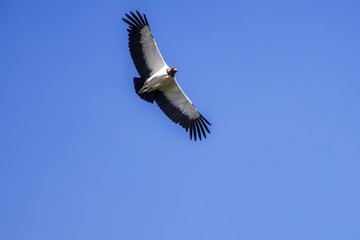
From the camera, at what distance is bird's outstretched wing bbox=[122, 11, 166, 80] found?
23.9 meters

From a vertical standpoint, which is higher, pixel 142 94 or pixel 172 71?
pixel 172 71

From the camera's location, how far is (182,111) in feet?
84.7

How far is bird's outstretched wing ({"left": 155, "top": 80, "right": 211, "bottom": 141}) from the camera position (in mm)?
25469

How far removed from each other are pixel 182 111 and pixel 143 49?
9.65 feet

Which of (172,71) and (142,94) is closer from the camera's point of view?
(172,71)

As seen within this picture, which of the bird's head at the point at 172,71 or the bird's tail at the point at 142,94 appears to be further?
the bird's tail at the point at 142,94

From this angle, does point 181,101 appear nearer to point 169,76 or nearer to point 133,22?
point 169,76

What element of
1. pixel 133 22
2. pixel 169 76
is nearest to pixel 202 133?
pixel 169 76

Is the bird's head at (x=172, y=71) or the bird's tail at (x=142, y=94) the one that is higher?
the bird's head at (x=172, y=71)

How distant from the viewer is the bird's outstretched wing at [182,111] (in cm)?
2547

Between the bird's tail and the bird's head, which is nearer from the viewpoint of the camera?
the bird's head

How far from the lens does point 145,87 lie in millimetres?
24688

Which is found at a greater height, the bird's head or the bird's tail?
the bird's head

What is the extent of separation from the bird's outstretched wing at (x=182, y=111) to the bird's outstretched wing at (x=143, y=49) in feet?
3.71
